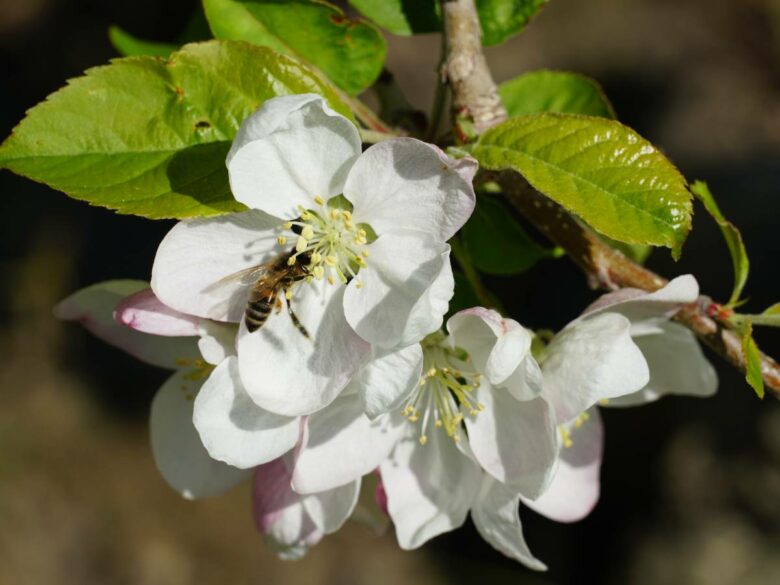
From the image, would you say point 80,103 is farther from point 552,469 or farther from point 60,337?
point 60,337

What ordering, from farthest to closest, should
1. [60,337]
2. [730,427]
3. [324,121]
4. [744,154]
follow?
[60,337]
[744,154]
[730,427]
[324,121]

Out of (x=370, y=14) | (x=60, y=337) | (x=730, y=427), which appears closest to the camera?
(x=370, y=14)

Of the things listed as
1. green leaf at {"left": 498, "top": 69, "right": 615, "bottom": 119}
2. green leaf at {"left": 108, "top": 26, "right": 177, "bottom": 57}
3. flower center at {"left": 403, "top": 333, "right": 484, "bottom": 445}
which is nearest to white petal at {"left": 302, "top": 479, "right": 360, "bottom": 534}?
flower center at {"left": 403, "top": 333, "right": 484, "bottom": 445}

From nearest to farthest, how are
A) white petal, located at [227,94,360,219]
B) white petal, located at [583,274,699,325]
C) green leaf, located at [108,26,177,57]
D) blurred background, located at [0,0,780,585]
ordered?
white petal, located at [227,94,360,219], white petal, located at [583,274,699,325], green leaf, located at [108,26,177,57], blurred background, located at [0,0,780,585]

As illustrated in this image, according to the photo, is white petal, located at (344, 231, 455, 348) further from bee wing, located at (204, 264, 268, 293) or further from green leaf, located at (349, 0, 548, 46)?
green leaf, located at (349, 0, 548, 46)

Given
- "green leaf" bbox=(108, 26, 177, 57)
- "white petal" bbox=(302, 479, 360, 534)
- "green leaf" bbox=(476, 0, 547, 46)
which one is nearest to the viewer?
"white petal" bbox=(302, 479, 360, 534)

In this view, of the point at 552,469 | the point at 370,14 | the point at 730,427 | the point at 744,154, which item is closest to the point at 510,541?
the point at 552,469
